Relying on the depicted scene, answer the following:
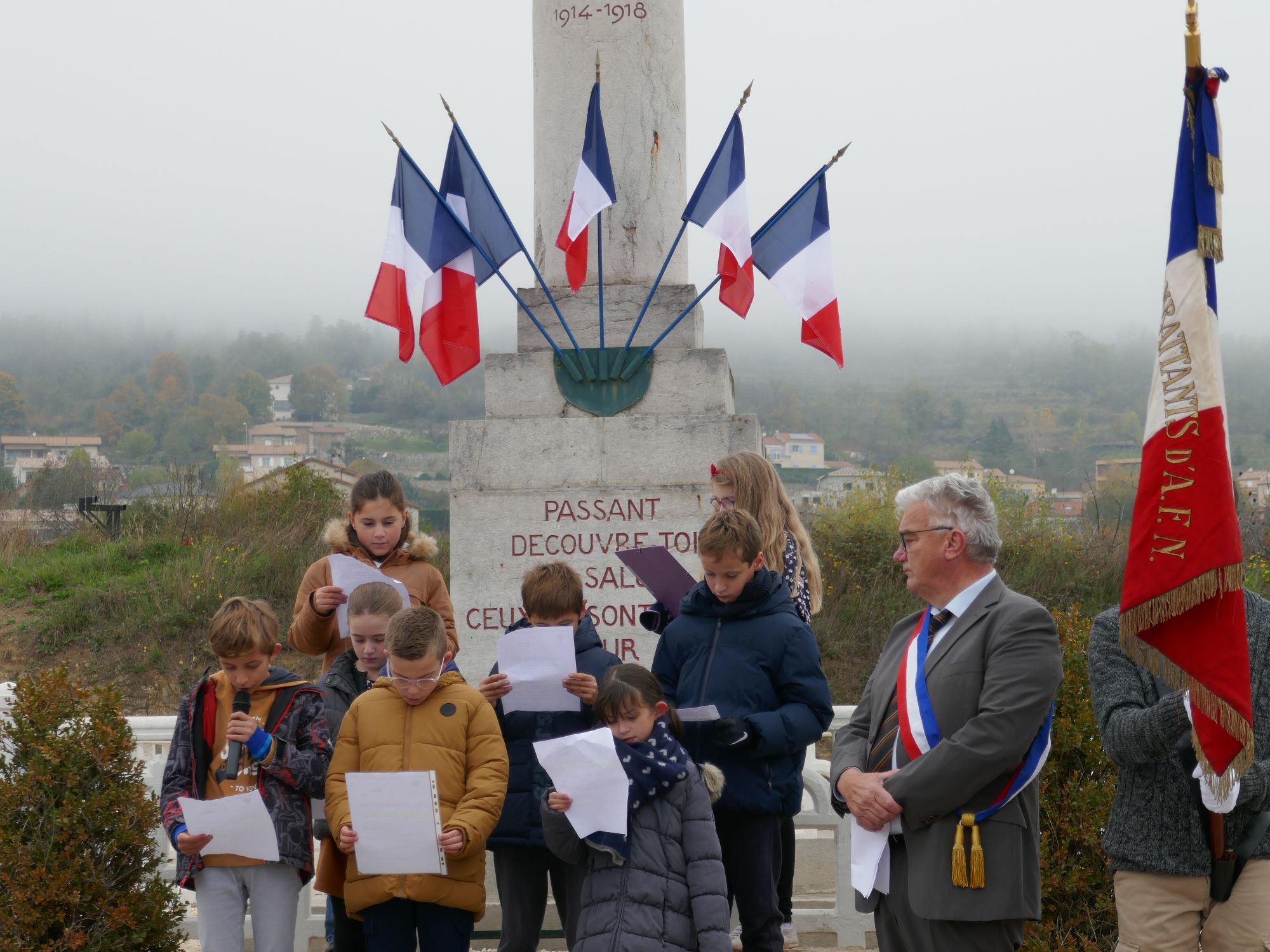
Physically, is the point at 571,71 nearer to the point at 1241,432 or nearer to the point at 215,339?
the point at 1241,432

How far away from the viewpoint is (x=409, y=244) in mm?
6395

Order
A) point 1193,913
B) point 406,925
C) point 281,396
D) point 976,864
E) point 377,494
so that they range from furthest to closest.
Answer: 1. point 281,396
2. point 377,494
3. point 406,925
4. point 1193,913
5. point 976,864

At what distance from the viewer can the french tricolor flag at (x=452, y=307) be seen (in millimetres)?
6480

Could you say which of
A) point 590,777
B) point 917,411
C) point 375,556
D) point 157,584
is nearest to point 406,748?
point 590,777

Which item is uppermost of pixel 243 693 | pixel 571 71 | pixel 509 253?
pixel 571 71

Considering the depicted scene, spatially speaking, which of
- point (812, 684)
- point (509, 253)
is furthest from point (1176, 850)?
point (509, 253)

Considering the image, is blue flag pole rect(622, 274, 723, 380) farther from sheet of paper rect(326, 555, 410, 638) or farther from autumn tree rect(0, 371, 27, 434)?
autumn tree rect(0, 371, 27, 434)

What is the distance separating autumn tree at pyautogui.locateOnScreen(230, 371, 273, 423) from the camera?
2982 inches

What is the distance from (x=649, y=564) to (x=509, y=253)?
2495 millimetres

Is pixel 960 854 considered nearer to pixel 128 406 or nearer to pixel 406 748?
pixel 406 748

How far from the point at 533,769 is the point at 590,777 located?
73cm

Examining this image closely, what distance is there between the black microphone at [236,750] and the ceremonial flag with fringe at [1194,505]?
261 centimetres

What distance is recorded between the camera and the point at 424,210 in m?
6.39

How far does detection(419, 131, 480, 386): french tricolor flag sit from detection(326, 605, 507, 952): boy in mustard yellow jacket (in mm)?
2651
